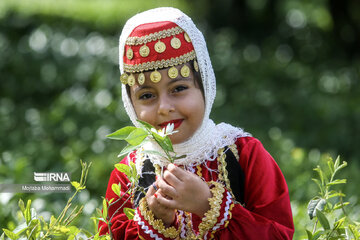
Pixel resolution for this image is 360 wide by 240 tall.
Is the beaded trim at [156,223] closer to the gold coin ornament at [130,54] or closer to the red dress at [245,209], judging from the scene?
the red dress at [245,209]

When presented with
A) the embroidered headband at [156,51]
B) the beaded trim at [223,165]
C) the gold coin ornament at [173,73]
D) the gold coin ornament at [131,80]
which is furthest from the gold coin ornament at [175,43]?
the beaded trim at [223,165]

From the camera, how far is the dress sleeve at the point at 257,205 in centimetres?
219

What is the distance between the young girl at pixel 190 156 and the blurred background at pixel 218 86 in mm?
908

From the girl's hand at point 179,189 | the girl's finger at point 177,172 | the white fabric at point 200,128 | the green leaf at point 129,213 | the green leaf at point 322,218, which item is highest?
the white fabric at point 200,128

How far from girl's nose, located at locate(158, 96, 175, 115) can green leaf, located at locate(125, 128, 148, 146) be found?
0.32 meters

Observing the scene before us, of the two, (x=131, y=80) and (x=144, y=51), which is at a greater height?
(x=144, y=51)

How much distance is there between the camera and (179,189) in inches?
81.7

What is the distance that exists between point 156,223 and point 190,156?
35 cm

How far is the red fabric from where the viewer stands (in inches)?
92.1

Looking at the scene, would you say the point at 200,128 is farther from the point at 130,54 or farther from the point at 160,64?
the point at 130,54

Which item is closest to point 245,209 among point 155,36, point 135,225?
point 135,225

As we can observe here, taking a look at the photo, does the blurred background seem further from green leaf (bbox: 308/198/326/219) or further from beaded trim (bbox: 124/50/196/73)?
beaded trim (bbox: 124/50/196/73)

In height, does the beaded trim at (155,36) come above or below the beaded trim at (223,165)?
above

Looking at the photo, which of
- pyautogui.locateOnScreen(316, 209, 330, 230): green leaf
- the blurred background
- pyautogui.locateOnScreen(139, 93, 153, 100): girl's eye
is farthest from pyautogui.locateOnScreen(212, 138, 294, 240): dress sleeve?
the blurred background
